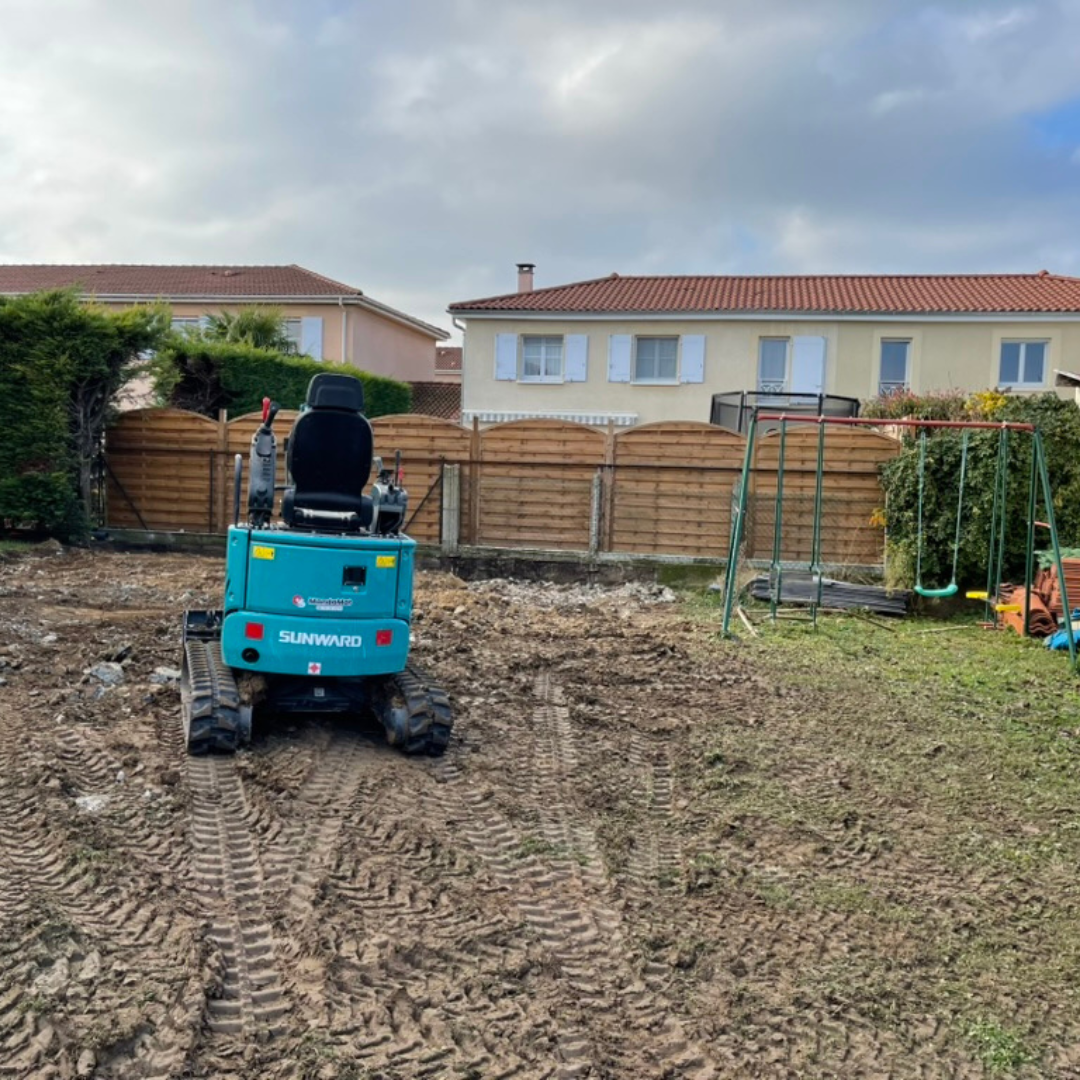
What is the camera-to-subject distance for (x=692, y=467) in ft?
55.5

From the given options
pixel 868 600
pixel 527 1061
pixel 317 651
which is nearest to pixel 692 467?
pixel 868 600

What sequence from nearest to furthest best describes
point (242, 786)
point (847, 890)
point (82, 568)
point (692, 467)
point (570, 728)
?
1. point (847, 890)
2. point (242, 786)
3. point (570, 728)
4. point (82, 568)
5. point (692, 467)

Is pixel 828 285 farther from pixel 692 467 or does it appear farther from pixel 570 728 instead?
pixel 570 728

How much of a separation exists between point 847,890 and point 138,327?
51.5ft

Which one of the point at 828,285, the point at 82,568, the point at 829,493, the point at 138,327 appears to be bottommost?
the point at 82,568

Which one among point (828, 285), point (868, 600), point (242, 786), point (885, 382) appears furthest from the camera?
point (828, 285)

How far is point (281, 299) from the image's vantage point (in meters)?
31.9

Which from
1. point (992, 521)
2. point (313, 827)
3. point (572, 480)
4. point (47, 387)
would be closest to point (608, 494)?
point (572, 480)

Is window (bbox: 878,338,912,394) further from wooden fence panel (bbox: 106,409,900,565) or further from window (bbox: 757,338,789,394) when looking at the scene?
wooden fence panel (bbox: 106,409,900,565)

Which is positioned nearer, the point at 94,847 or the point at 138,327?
the point at 94,847

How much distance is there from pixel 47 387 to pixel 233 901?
14.6m

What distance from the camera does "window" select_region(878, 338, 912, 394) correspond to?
25969mm

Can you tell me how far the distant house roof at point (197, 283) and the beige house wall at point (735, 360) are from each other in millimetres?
6618

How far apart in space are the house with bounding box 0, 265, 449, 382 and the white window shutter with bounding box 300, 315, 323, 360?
0.03 m
